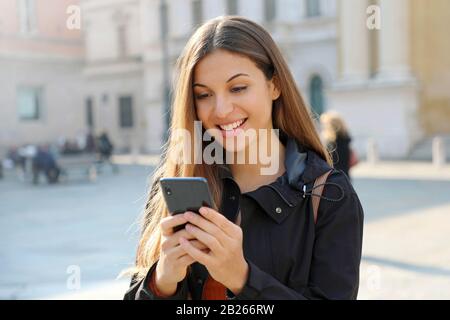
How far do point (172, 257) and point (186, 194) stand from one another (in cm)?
21

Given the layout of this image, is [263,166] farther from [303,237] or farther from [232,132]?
[303,237]

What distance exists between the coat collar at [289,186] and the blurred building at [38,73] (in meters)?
33.6

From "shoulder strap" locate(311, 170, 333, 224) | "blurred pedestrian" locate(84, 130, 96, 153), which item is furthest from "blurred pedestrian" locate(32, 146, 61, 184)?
"shoulder strap" locate(311, 170, 333, 224)

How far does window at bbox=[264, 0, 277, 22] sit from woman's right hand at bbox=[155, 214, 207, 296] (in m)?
29.5

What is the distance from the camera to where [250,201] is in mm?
1909

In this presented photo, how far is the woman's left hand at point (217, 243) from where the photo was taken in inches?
64.3

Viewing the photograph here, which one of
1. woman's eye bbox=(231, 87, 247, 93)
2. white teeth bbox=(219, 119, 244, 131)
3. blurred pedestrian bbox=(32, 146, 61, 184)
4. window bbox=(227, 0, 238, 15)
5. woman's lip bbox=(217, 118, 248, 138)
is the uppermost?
window bbox=(227, 0, 238, 15)

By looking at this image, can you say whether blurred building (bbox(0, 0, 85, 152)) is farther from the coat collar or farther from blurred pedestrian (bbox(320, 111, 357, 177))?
the coat collar

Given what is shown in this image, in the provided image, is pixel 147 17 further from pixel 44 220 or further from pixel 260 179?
pixel 260 179

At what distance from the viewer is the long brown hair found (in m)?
1.92

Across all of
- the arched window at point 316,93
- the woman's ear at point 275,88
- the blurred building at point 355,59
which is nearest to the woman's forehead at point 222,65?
the woman's ear at point 275,88

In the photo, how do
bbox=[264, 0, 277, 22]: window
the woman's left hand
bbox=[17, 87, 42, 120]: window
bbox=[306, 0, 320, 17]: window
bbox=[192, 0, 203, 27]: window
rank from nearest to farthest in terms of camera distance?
1. the woman's left hand
2. bbox=[306, 0, 320, 17]: window
3. bbox=[264, 0, 277, 22]: window
4. bbox=[192, 0, 203, 27]: window
5. bbox=[17, 87, 42, 120]: window

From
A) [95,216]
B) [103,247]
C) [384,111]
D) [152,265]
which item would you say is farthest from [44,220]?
[384,111]
